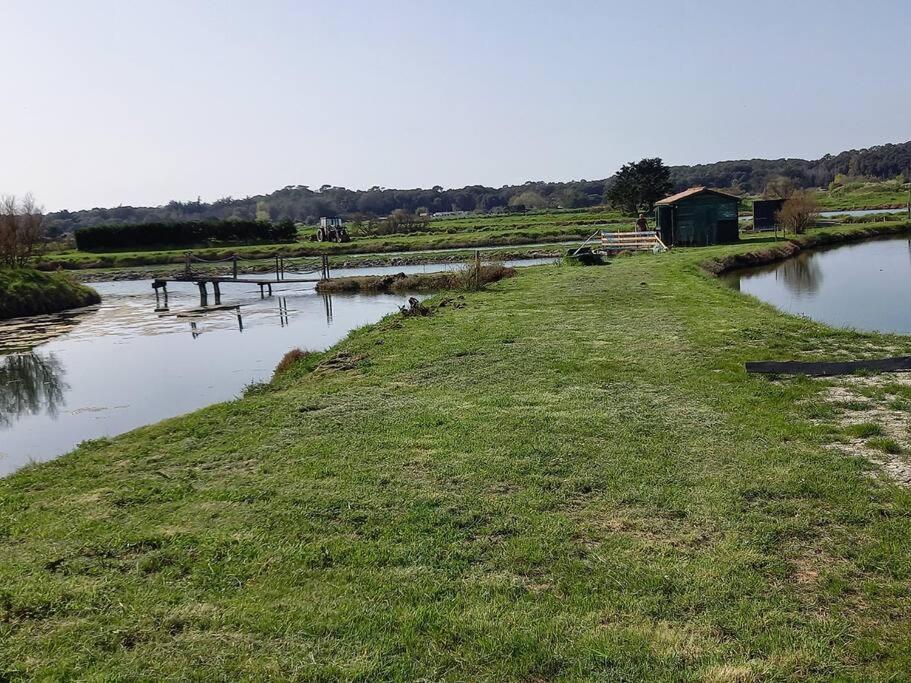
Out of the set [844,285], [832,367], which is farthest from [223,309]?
[832,367]

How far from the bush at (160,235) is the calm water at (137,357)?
105ft

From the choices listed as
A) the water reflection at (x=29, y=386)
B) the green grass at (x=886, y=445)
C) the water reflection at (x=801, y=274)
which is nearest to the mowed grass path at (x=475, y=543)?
the green grass at (x=886, y=445)

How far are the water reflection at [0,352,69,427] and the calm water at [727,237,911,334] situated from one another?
1610 cm

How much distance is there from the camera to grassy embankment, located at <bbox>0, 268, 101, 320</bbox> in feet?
96.4

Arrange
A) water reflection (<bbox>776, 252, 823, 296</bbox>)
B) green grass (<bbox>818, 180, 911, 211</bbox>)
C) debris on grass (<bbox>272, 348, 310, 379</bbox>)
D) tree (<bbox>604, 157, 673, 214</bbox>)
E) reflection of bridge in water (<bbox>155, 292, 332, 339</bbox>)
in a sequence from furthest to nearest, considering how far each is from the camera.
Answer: green grass (<bbox>818, 180, 911, 211</bbox>) → tree (<bbox>604, 157, 673, 214</bbox>) → reflection of bridge in water (<bbox>155, 292, 332, 339</bbox>) → water reflection (<bbox>776, 252, 823, 296</bbox>) → debris on grass (<bbox>272, 348, 310, 379</bbox>)

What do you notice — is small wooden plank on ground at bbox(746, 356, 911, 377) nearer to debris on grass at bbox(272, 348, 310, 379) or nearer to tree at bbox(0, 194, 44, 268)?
debris on grass at bbox(272, 348, 310, 379)

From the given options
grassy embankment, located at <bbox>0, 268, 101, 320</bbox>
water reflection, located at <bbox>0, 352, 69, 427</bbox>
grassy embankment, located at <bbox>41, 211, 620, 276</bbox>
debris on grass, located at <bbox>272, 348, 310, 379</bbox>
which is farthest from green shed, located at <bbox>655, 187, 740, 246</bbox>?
water reflection, located at <bbox>0, 352, 69, 427</bbox>

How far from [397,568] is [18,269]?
3323cm

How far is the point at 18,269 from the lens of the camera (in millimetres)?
32219

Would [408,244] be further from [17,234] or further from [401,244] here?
[17,234]

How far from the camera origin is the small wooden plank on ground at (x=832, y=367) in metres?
9.17

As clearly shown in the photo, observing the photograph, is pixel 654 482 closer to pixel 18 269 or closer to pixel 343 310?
pixel 343 310

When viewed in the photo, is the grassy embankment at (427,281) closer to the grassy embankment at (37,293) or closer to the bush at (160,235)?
the grassy embankment at (37,293)

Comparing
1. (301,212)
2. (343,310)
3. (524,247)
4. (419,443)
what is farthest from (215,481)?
(301,212)
